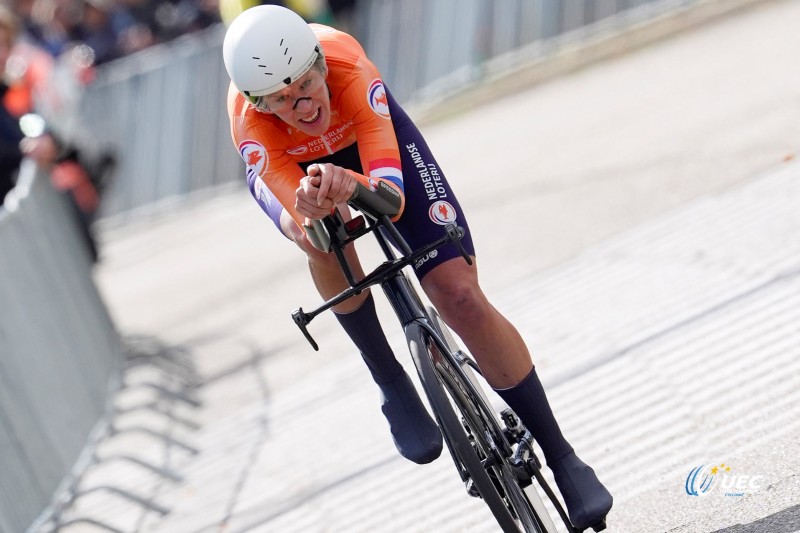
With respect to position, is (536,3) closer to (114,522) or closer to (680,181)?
(680,181)

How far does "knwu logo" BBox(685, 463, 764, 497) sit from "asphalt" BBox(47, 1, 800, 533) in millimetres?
20

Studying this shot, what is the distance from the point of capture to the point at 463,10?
15.9 metres

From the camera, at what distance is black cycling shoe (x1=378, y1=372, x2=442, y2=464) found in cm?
466

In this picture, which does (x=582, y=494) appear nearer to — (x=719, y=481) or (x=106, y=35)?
(x=719, y=481)

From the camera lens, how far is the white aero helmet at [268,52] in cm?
415

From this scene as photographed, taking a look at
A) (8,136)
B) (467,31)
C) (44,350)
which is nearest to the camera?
(44,350)

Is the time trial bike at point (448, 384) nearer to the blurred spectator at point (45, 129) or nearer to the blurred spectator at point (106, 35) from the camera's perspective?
the blurred spectator at point (45, 129)

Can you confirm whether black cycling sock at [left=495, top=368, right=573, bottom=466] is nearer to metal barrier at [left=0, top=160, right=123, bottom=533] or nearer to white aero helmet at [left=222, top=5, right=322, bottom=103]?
white aero helmet at [left=222, top=5, right=322, bottom=103]

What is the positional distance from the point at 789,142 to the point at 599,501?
553 centimetres

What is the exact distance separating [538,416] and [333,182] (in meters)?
1.21

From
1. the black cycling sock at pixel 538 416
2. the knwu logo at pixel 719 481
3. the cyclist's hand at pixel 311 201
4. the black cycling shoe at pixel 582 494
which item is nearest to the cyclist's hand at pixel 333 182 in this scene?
the cyclist's hand at pixel 311 201

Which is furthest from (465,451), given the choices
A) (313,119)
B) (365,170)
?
(313,119)

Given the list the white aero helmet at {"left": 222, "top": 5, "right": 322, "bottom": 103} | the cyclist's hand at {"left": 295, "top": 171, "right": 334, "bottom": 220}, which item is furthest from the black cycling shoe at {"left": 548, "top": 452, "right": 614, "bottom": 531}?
the white aero helmet at {"left": 222, "top": 5, "right": 322, "bottom": 103}

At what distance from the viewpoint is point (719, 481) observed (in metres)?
4.73
